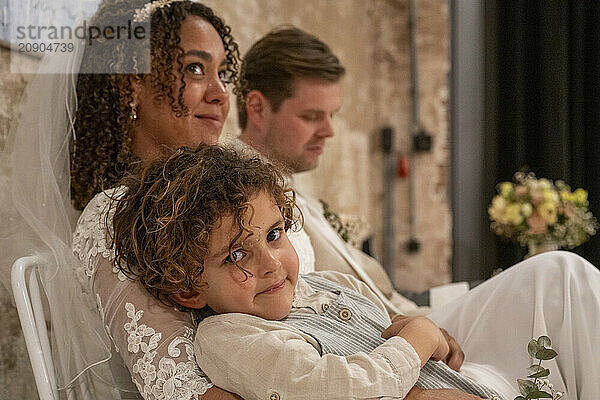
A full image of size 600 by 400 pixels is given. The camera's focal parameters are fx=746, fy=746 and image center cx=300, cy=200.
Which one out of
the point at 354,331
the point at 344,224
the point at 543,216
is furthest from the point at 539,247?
the point at 354,331

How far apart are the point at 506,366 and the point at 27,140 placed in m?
1.16

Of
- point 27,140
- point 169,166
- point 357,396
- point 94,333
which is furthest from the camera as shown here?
point 27,140

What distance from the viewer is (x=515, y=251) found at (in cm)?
475

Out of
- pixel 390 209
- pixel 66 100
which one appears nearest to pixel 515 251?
pixel 390 209

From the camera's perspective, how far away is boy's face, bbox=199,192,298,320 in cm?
124

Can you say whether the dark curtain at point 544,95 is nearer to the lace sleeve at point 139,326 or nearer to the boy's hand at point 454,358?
the boy's hand at point 454,358

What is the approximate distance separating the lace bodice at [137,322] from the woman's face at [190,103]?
0.90ft

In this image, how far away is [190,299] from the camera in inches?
51.5

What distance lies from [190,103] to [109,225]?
0.43 metres

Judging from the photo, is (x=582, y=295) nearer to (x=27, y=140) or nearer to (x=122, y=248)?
(x=122, y=248)

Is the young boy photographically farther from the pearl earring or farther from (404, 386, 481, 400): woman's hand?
the pearl earring

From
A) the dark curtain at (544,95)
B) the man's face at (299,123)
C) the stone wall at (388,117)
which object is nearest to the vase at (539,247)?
the dark curtain at (544,95)

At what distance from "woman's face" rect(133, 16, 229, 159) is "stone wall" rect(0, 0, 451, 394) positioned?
8.16ft

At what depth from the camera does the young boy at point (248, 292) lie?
1133 mm
